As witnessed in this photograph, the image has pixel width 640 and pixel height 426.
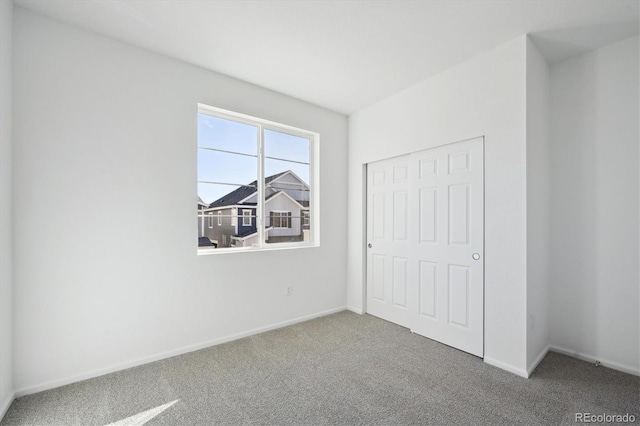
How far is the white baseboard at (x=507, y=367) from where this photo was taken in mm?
2258

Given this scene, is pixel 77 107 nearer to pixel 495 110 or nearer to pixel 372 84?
pixel 372 84

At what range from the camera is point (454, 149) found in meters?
2.81

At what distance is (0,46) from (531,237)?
4.05 meters

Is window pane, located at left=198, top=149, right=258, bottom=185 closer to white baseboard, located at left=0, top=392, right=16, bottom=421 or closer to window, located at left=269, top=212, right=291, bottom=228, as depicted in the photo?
window, located at left=269, top=212, right=291, bottom=228

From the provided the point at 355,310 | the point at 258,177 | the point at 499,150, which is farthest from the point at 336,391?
the point at 499,150

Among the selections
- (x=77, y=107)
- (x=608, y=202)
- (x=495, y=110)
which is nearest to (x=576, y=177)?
(x=608, y=202)

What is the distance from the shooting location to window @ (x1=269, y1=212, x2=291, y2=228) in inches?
136

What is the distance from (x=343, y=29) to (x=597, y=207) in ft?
8.84

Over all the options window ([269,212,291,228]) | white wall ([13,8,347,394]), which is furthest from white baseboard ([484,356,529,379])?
window ([269,212,291,228])

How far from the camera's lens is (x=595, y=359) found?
2.49 meters

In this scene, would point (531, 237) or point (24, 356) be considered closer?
point (24, 356)

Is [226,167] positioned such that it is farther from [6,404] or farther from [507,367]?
[507,367]

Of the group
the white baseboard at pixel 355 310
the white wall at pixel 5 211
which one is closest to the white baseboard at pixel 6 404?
the white wall at pixel 5 211

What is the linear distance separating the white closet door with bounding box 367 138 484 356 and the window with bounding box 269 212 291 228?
1089 mm
